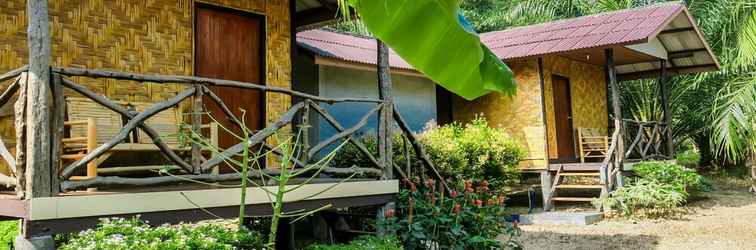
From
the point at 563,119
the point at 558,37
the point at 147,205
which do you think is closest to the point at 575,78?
the point at 563,119

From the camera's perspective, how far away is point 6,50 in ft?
20.3

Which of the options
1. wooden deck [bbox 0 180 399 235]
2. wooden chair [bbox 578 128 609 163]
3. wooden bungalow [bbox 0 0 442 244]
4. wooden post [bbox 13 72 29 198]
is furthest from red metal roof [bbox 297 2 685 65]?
wooden post [bbox 13 72 29 198]

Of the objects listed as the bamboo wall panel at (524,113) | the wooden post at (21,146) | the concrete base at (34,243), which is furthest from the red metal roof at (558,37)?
the concrete base at (34,243)

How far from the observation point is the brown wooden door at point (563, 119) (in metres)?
14.4

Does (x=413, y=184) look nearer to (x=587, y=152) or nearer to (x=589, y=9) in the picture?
(x=587, y=152)

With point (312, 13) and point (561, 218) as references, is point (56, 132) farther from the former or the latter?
point (561, 218)

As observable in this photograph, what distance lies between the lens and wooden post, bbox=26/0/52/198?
442cm

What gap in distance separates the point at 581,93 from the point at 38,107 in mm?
13118

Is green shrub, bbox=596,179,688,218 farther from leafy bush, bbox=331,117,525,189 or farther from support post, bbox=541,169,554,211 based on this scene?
leafy bush, bbox=331,117,525,189

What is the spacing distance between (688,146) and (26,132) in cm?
3090

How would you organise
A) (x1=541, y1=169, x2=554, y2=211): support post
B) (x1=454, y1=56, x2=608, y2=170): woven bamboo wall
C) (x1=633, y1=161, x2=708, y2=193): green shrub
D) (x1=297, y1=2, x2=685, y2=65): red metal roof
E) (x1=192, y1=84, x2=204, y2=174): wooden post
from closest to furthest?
(x1=192, y1=84, x2=204, y2=174): wooden post
(x1=297, y1=2, x2=685, y2=65): red metal roof
(x1=633, y1=161, x2=708, y2=193): green shrub
(x1=541, y1=169, x2=554, y2=211): support post
(x1=454, y1=56, x2=608, y2=170): woven bamboo wall

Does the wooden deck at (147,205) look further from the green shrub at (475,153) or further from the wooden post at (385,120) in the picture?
the green shrub at (475,153)

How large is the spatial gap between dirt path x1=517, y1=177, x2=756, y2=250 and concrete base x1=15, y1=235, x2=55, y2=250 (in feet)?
23.6

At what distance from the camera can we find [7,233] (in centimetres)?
643
